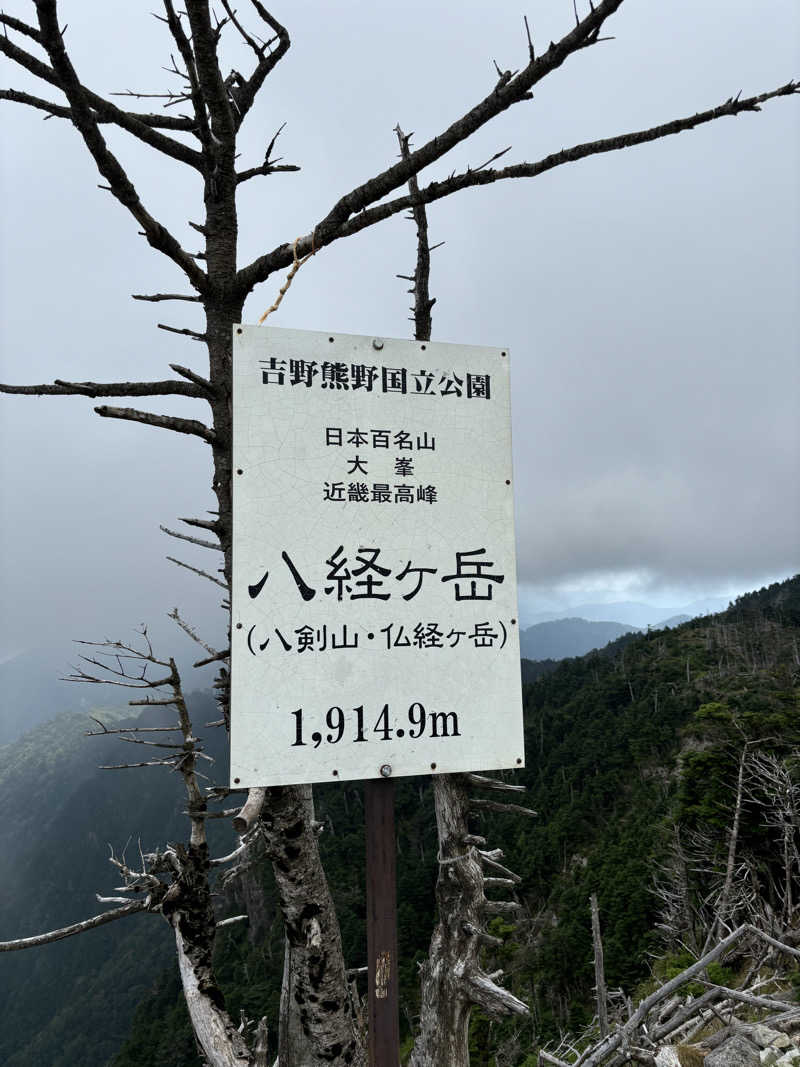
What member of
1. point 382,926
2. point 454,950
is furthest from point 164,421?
point 454,950

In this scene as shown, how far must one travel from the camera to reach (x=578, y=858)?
4962 cm

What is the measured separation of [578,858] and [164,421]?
5388 cm

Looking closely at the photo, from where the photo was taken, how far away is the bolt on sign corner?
2623 mm

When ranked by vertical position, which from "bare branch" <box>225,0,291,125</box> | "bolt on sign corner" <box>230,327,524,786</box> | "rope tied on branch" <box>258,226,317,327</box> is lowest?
"bolt on sign corner" <box>230,327,524,786</box>

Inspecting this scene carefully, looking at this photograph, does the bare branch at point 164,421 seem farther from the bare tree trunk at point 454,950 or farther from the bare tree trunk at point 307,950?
the bare tree trunk at point 454,950

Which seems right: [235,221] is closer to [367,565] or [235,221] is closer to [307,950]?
[367,565]

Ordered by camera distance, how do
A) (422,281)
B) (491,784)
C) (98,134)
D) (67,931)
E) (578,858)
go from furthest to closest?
1. (578,858)
2. (422,281)
3. (491,784)
4. (67,931)
5. (98,134)

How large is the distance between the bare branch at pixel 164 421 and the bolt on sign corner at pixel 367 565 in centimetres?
85

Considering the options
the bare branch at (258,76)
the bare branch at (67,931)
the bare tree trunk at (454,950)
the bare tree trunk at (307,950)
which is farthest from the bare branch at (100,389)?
the bare tree trunk at (454,950)

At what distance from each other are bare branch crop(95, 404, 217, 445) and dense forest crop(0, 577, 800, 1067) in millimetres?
3164

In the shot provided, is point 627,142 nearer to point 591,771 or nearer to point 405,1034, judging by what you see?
point 405,1034

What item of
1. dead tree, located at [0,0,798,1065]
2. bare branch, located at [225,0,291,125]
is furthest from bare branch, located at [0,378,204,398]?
bare branch, located at [225,0,291,125]

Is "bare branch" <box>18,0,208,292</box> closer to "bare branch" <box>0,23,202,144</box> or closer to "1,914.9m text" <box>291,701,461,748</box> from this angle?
"bare branch" <box>0,23,202,144</box>

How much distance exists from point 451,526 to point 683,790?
102ft
